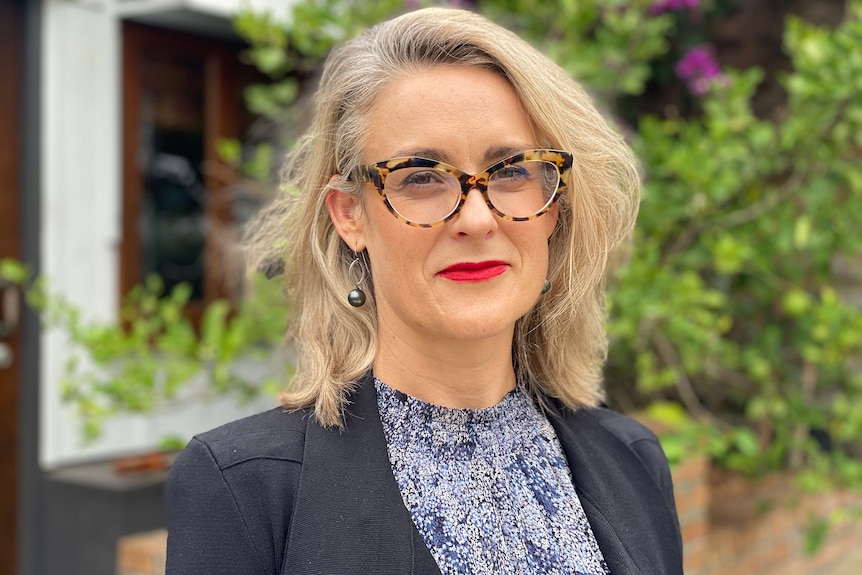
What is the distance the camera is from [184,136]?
4543 millimetres

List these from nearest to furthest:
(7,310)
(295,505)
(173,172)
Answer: (295,505)
(7,310)
(173,172)

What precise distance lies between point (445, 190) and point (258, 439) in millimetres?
444

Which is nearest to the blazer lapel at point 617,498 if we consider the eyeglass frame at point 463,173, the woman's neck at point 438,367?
the woman's neck at point 438,367

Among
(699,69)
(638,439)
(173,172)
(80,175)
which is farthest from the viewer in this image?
(173,172)

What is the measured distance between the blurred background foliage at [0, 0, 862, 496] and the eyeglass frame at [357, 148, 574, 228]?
1.61 metres

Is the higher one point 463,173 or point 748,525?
point 463,173

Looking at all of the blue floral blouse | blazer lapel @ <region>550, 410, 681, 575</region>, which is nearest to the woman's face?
the blue floral blouse

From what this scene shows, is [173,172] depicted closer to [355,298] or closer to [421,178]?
[355,298]

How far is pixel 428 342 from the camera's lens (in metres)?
1.55

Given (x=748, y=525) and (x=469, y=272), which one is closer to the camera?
(x=469, y=272)

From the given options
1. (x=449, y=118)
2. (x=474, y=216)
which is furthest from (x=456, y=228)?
(x=449, y=118)

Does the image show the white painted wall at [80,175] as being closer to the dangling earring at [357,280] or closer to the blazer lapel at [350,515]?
the dangling earring at [357,280]

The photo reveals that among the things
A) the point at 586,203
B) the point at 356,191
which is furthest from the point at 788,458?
the point at 356,191

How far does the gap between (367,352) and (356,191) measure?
0.25 meters
